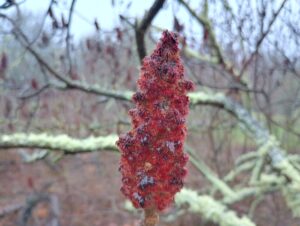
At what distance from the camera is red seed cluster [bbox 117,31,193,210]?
6.75 ft

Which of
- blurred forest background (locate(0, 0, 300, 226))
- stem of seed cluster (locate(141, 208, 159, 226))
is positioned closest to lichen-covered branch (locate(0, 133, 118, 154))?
blurred forest background (locate(0, 0, 300, 226))

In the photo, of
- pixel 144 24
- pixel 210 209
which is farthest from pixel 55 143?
pixel 210 209

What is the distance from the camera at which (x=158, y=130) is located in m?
2.06

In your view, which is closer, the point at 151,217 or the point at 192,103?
the point at 151,217

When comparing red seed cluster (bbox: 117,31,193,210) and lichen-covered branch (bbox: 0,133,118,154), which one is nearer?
red seed cluster (bbox: 117,31,193,210)

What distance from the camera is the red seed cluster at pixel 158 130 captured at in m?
2.06

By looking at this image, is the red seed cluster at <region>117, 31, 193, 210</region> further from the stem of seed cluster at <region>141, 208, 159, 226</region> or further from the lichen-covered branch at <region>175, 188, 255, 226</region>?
the lichen-covered branch at <region>175, 188, 255, 226</region>

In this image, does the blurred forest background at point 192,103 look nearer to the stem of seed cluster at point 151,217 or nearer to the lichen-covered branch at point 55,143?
the lichen-covered branch at point 55,143

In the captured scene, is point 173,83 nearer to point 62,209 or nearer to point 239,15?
point 239,15

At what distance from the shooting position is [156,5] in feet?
13.4

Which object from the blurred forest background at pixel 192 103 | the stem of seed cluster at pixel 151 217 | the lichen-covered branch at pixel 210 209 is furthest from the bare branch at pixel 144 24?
the stem of seed cluster at pixel 151 217

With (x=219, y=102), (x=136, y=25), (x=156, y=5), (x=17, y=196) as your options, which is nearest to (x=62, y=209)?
(x=17, y=196)

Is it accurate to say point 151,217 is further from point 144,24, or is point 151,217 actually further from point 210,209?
point 144,24

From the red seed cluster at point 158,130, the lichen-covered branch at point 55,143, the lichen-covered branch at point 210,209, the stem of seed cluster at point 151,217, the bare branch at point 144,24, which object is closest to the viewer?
the red seed cluster at point 158,130
